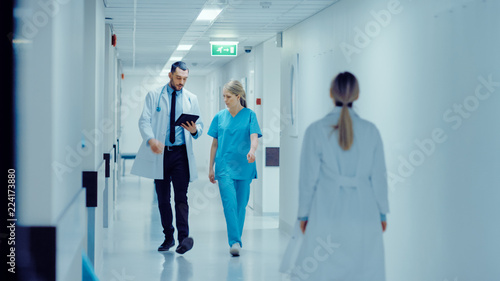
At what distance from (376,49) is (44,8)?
2373 mm

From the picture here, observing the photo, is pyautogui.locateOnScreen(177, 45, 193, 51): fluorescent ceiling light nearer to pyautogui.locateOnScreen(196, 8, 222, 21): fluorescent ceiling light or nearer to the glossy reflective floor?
the glossy reflective floor

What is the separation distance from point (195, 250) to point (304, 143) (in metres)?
4.06

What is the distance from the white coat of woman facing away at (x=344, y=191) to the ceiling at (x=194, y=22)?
291 centimetres

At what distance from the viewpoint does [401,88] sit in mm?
3820

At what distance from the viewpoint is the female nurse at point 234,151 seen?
5.94m

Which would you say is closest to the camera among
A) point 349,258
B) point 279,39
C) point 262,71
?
point 349,258

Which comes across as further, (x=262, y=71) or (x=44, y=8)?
(x=262, y=71)

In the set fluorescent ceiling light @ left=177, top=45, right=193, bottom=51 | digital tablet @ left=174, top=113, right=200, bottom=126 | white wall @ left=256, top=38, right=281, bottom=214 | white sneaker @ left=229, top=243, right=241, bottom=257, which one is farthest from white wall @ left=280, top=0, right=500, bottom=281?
fluorescent ceiling light @ left=177, top=45, right=193, bottom=51

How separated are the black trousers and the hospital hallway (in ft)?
0.06

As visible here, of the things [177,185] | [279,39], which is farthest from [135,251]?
[279,39]

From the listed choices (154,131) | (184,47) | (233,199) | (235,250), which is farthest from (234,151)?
(184,47)

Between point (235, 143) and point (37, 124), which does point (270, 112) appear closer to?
point (235, 143)

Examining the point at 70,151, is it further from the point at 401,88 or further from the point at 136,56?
the point at 136,56

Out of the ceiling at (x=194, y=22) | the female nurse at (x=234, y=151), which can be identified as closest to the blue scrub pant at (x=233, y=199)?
the female nurse at (x=234, y=151)
